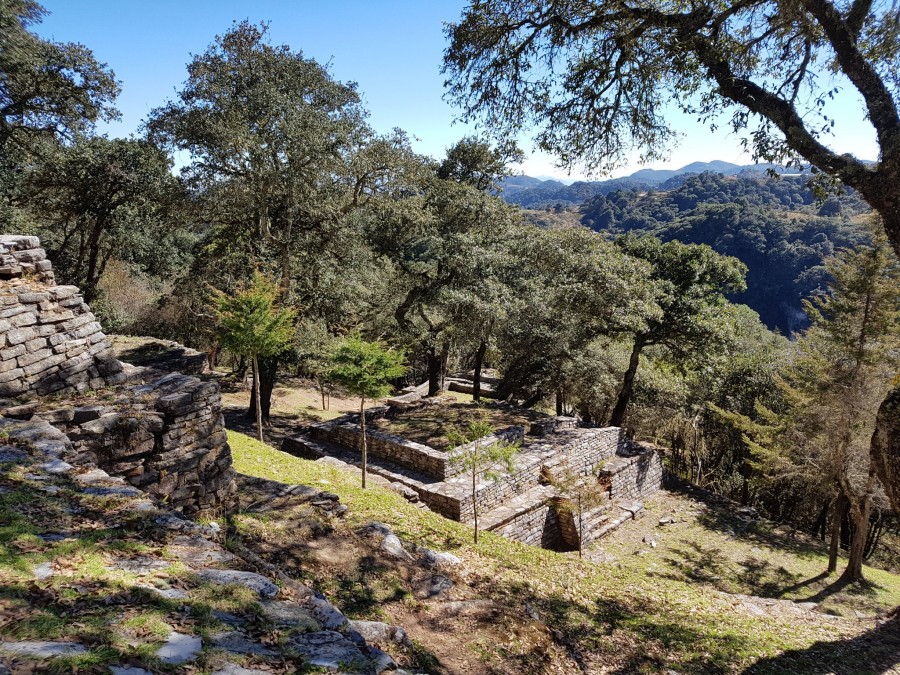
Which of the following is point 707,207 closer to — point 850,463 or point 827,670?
point 850,463

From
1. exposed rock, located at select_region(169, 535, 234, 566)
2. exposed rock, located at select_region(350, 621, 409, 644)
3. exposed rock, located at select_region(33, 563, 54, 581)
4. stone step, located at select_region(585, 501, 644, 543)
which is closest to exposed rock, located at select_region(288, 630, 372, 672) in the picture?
exposed rock, located at select_region(350, 621, 409, 644)

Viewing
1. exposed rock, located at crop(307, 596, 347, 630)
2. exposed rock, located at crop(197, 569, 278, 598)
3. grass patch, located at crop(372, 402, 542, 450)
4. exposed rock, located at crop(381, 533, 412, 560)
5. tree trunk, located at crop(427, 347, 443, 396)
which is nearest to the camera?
exposed rock, located at crop(197, 569, 278, 598)

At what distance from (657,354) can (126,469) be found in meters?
18.6

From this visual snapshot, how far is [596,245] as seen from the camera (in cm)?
1703

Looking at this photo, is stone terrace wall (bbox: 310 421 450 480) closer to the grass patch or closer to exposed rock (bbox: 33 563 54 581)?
the grass patch

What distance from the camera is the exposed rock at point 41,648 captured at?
212cm

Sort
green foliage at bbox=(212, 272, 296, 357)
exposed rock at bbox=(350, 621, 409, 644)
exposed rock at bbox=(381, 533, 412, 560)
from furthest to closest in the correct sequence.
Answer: green foliage at bbox=(212, 272, 296, 357)
exposed rock at bbox=(381, 533, 412, 560)
exposed rock at bbox=(350, 621, 409, 644)

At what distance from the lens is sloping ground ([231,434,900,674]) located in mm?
4902

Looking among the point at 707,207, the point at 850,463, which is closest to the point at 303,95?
the point at 850,463

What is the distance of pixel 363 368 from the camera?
32.0 feet

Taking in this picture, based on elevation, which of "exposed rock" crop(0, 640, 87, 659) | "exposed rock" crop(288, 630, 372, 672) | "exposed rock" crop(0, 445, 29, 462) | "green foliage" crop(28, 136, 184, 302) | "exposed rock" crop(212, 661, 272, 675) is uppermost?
"green foliage" crop(28, 136, 184, 302)

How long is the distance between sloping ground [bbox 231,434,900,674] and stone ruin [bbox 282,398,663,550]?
4.96 feet

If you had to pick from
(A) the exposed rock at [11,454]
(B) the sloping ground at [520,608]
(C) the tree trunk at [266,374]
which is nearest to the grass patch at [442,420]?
(C) the tree trunk at [266,374]

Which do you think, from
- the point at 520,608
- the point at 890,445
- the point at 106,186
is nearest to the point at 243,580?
the point at 520,608
